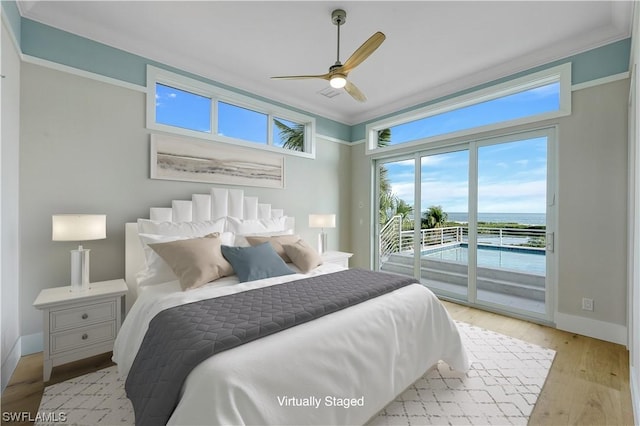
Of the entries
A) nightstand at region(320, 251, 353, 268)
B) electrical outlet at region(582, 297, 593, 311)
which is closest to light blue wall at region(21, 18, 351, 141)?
nightstand at region(320, 251, 353, 268)

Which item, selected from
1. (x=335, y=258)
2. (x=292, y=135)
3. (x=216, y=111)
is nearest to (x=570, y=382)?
(x=335, y=258)

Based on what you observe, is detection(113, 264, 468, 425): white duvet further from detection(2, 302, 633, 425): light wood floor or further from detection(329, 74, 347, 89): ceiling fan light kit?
detection(329, 74, 347, 89): ceiling fan light kit

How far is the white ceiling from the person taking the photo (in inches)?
93.4

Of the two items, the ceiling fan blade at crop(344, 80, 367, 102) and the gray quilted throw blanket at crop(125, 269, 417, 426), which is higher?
the ceiling fan blade at crop(344, 80, 367, 102)

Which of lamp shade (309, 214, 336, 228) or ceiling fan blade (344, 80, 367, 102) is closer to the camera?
ceiling fan blade (344, 80, 367, 102)

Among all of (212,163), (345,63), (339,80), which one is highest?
(345,63)

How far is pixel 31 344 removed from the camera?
2.42m

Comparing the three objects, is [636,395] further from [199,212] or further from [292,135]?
[292,135]

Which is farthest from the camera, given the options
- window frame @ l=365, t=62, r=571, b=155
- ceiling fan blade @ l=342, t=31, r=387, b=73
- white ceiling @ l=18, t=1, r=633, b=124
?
window frame @ l=365, t=62, r=571, b=155

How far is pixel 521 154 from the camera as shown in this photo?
3.31 m

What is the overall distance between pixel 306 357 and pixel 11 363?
2.46 metres

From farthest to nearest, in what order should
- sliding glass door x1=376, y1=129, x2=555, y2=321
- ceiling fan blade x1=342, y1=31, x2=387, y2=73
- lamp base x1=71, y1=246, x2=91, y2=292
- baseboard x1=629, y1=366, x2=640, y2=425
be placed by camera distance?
sliding glass door x1=376, y1=129, x2=555, y2=321
lamp base x1=71, y1=246, x2=91, y2=292
ceiling fan blade x1=342, y1=31, x2=387, y2=73
baseboard x1=629, y1=366, x2=640, y2=425

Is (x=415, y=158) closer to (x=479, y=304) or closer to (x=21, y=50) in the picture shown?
(x=479, y=304)

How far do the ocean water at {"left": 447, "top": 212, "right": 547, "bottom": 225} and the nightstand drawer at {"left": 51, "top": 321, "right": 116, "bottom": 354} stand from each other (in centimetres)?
407
